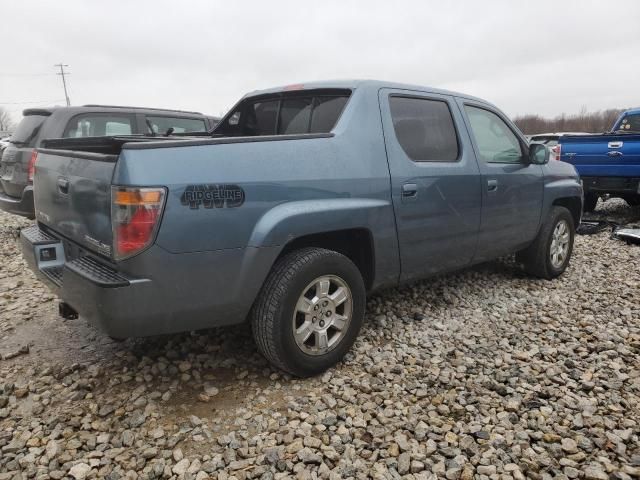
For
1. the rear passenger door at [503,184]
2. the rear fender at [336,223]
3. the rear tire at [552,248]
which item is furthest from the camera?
the rear tire at [552,248]

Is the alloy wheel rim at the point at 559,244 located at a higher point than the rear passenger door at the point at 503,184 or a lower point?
lower

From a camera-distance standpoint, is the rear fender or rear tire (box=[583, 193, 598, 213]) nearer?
the rear fender

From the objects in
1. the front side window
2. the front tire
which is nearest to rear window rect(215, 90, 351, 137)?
the front tire

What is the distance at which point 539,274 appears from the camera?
4789 mm

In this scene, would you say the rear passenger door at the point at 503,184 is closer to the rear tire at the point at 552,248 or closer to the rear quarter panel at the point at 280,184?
the rear tire at the point at 552,248

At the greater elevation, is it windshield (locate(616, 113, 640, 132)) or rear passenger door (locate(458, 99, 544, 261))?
windshield (locate(616, 113, 640, 132))

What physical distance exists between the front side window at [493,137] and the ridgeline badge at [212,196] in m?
2.30

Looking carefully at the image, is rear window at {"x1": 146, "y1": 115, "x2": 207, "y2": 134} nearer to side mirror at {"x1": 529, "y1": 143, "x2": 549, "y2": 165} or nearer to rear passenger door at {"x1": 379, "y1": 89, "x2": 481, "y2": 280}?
rear passenger door at {"x1": 379, "y1": 89, "x2": 481, "y2": 280}

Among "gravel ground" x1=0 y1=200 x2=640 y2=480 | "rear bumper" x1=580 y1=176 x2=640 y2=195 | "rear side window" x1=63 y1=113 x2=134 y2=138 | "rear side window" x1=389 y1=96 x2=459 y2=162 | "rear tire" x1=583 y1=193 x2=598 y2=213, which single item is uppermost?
"rear side window" x1=63 y1=113 x2=134 y2=138

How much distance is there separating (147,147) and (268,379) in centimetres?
152

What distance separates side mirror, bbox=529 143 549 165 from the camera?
425 centimetres

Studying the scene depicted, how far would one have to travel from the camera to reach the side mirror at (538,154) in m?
4.25

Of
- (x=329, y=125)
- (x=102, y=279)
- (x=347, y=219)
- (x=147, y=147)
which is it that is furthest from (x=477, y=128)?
(x=102, y=279)

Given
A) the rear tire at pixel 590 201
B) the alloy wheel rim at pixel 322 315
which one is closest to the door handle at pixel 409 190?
the alloy wheel rim at pixel 322 315
